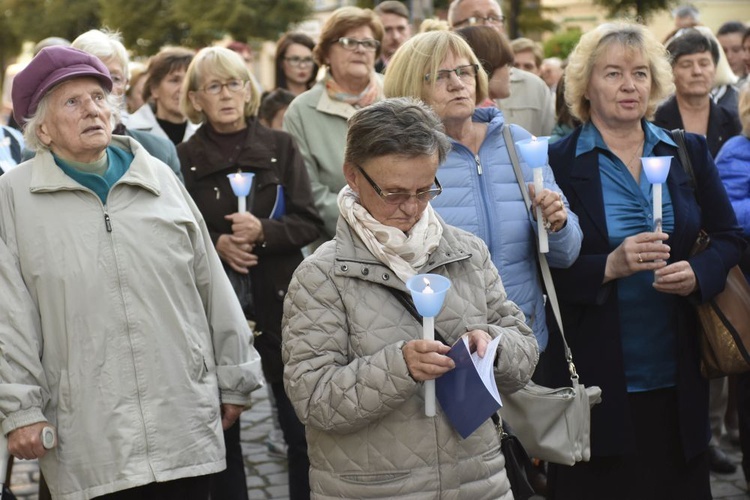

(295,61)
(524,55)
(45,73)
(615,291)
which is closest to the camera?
(45,73)

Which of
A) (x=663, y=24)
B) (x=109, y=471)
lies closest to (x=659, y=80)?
(x=109, y=471)

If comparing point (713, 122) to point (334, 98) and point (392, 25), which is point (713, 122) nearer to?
point (334, 98)

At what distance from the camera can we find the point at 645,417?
4.92 metres

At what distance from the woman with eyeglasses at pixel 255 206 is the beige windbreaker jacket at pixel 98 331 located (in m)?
1.46

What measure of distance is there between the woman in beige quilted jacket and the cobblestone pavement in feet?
10.4

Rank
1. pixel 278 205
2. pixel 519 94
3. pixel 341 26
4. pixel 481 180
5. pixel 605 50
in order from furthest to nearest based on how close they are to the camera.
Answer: pixel 519 94 → pixel 341 26 → pixel 278 205 → pixel 605 50 → pixel 481 180

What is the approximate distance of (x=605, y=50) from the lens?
5094 millimetres

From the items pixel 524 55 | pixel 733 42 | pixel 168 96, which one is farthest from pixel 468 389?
pixel 733 42

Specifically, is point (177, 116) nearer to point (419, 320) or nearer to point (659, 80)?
point (659, 80)

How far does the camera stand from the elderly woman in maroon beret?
13.0 ft

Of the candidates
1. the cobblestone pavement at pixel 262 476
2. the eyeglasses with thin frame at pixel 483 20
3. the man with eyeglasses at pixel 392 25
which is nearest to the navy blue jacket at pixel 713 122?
the eyeglasses with thin frame at pixel 483 20

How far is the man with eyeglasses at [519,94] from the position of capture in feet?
24.8

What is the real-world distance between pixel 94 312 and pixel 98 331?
7cm

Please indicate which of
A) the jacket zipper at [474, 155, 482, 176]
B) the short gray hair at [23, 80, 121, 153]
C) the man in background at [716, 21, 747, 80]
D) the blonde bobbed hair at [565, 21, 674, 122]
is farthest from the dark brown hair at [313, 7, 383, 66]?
the man in background at [716, 21, 747, 80]
